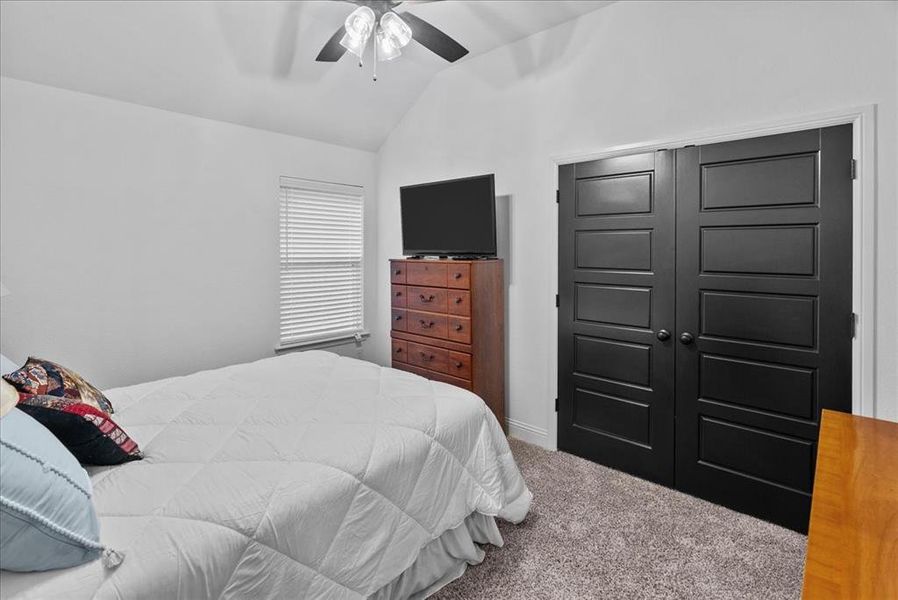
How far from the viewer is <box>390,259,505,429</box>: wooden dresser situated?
3.25 m

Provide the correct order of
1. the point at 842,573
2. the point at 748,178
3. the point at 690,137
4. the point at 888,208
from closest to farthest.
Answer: the point at 842,573, the point at 888,208, the point at 748,178, the point at 690,137

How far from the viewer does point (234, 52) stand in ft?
9.91

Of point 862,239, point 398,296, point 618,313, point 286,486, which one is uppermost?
point 862,239

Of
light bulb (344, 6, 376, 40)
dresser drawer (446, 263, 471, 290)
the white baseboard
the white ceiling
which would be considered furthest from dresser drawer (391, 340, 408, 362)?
light bulb (344, 6, 376, 40)

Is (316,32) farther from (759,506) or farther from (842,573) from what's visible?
(759,506)

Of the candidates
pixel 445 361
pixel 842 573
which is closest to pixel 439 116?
pixel 445 361

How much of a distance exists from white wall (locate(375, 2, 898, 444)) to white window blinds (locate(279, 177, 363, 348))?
48 cm

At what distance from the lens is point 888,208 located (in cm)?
205

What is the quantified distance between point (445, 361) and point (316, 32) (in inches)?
97.2

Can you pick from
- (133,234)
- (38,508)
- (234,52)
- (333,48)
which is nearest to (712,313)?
(333,48)

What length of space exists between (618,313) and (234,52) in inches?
120

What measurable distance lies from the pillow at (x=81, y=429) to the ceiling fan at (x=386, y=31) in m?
1.91

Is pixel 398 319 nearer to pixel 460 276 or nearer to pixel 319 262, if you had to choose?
pixel 460 276

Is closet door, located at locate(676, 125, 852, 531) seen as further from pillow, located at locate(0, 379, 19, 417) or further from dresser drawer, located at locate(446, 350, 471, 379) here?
pillow, located at locate(0, 379, 19, 417)
